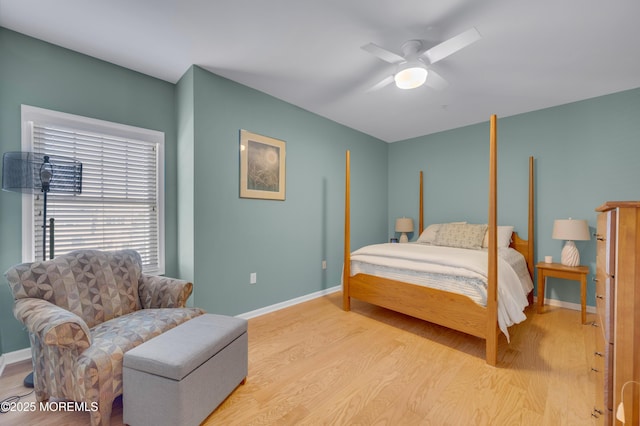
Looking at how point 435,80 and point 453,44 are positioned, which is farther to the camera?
point 435,80

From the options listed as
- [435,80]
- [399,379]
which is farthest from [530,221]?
[399,379]

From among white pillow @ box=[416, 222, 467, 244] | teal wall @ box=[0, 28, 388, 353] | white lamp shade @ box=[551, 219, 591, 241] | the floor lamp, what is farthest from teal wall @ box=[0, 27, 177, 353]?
white lamp shade @ box=[551, 219, 591, 241]

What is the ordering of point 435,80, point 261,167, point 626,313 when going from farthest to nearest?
point 261,167 < point 435,80 < point 626,313

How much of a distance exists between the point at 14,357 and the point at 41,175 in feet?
4.58

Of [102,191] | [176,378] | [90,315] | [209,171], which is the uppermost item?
[209,171]

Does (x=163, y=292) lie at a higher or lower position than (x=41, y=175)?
lower

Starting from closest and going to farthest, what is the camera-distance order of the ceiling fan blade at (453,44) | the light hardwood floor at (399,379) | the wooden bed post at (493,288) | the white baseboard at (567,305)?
the light hardwood floor at (399,379), the ceiling fan blade at (453,44), the wooden bed post at (493,288), the white baseboard at (567,305)

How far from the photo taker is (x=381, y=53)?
1.93 metres

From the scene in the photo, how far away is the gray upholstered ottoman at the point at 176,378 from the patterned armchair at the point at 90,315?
0.37ft

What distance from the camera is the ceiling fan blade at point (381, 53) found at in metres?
1.83

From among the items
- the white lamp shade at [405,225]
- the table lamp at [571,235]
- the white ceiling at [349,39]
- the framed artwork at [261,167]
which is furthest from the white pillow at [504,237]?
the framed artwork at [261,167]

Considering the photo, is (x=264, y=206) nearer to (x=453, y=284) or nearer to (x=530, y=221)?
(x=453, y=284)

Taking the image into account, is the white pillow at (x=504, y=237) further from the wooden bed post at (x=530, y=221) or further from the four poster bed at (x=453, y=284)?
the wooden bed post at (x=530, y=221)

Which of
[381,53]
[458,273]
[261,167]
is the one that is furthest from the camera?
[261,167]
